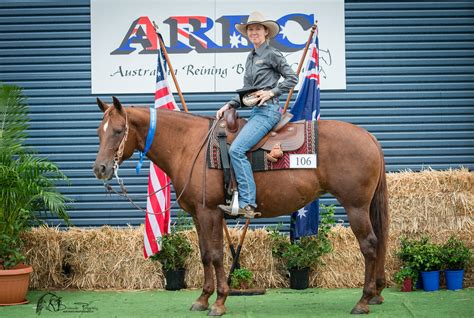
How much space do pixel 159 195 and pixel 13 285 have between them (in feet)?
6.86

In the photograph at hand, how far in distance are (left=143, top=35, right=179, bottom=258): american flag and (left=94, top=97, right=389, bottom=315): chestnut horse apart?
1.31 metres

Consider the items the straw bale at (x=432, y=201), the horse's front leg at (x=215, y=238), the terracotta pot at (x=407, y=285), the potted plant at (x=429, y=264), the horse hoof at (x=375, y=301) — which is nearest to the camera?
the horse's front leg at (x=215, y=238)

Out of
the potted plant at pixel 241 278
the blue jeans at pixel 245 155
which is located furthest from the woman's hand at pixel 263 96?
the potted plant at pixel 241 278

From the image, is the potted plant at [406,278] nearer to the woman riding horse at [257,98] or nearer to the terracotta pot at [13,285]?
the woman riding horse at [257,98]

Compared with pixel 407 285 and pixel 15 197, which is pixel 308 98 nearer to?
pixel 407 285

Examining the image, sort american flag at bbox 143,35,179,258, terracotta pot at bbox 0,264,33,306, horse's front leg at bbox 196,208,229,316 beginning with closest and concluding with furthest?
horse's front leg at bbox 196,208,229,316 < terracotta pot at bbox 0,264,33,306 < american flag at bbox 143,35,179,258

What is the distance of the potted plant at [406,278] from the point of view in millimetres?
9164

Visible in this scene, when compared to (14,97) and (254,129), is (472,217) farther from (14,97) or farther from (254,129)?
(14,97)

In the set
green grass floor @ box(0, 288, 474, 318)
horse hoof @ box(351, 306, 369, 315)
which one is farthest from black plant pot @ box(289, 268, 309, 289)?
horse hoof @ box(351, 306, 369, 315)

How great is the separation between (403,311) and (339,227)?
7.51 feet

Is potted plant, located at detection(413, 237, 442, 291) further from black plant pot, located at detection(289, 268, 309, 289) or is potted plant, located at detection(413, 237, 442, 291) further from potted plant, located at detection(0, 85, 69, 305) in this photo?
potted plant, located at detection(0, 85, 69, 305)

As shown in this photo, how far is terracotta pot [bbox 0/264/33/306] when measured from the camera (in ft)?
28.5

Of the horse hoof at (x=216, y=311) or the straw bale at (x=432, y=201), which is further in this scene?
the straw bale at (x=432, y=201)

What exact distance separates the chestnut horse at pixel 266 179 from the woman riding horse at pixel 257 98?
26 cm
